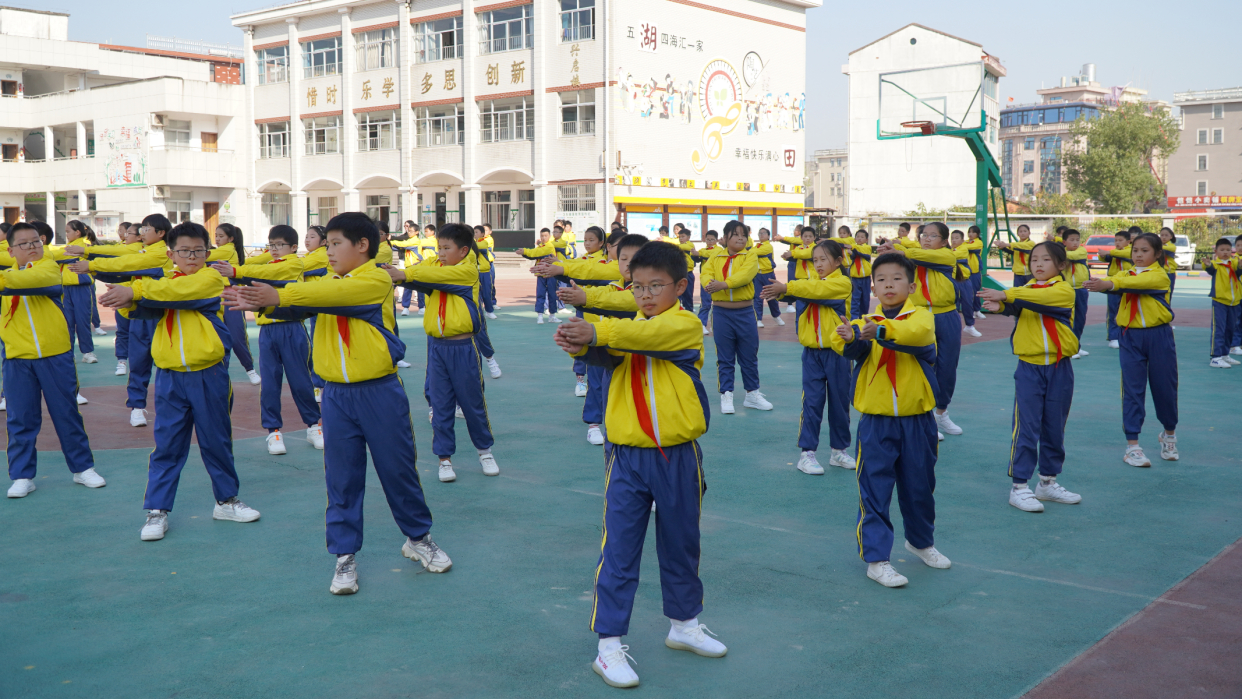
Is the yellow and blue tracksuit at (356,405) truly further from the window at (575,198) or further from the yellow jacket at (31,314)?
the window at (575,198)

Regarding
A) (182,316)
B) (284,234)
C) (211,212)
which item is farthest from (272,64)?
(182,316)

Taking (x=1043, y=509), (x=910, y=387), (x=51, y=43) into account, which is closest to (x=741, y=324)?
(x=1043, y=509)

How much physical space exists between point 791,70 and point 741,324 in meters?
35.6

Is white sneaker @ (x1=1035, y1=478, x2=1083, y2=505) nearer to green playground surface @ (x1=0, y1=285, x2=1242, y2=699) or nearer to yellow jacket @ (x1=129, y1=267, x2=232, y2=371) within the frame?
green playground surface @ (x1=0, y1=285, x2=1242, y2=699)

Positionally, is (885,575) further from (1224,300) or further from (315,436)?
(1224,300)

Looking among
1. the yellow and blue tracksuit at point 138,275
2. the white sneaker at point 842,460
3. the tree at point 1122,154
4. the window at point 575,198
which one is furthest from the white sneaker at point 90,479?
the tree at point 1122,154

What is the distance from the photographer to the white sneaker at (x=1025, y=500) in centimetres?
552

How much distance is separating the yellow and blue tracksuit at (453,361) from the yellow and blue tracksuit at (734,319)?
251 centimetres

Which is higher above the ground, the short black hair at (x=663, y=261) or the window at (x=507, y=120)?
the window at (x=507, y=120)

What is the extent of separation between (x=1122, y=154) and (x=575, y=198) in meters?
32.2

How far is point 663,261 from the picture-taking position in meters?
3.55

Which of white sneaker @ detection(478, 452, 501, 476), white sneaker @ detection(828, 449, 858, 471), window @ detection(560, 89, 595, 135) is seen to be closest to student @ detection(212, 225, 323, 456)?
white sneaker @ detection(478, 452, 501, 476)

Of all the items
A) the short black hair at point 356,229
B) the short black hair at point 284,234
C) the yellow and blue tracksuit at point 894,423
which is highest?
the short black hair at point 284,234

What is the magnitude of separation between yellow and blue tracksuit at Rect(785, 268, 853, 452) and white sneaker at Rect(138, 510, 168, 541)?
402 centimetres
